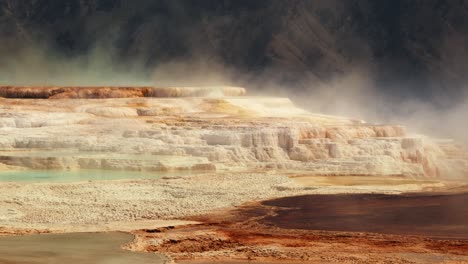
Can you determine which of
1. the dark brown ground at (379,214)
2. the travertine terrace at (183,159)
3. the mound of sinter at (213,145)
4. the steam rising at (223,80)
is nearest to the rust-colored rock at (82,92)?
the travertine terrace at (183,159)

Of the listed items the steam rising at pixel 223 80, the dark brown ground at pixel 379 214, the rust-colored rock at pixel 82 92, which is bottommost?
the dark brown ground at pixel 379 214

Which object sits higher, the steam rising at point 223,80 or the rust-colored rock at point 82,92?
the steam rising at point 223,80

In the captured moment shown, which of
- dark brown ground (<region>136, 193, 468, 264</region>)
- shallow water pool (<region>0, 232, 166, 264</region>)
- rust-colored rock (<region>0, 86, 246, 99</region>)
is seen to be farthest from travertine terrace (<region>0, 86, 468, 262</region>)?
rust-colored rock (<region>0, 86, 246, 99</region>)

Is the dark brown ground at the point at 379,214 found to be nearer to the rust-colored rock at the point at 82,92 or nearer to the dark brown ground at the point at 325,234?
the dark brown ground at the point at 325,234

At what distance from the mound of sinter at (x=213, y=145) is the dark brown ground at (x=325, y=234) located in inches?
324

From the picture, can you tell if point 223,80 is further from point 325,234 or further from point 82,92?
point 325,234

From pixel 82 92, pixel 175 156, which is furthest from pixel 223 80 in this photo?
pixel 175 156

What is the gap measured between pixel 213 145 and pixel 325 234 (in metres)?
15.7

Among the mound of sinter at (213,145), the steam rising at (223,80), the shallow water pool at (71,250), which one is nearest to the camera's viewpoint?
the shallow water pool at (71,250)

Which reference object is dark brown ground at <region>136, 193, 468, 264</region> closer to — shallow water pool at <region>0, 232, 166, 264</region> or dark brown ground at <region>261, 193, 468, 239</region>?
dark brown ground at <region>261, 193, 468, 239</region>

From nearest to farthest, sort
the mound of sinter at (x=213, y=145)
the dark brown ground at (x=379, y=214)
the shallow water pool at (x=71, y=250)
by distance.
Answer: the shallow water pool at (x=71, y=250) → the dark brown ground at (x=379, y=214) → the mound of sinter at (x=213, y=145)

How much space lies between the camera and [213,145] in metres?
34.4

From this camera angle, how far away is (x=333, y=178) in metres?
30.5

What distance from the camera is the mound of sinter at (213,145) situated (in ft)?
102
